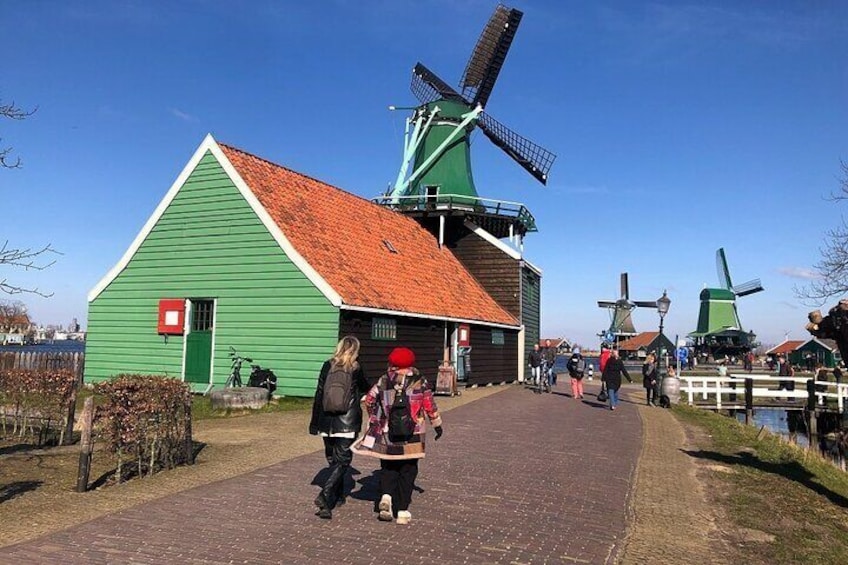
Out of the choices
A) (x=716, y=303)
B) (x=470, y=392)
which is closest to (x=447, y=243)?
(x=470, y=392)

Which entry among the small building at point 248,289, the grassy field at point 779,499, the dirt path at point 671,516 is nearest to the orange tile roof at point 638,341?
the small building at point 248,289

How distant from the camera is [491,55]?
119 ft

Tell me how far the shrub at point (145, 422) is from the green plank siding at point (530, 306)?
2184 cm

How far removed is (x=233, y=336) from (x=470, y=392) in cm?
880

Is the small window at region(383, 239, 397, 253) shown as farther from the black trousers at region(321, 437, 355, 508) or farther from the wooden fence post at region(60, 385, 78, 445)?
the black trousers at region(321, 437, 355, 508)

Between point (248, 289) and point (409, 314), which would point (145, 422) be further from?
point (409, 314)

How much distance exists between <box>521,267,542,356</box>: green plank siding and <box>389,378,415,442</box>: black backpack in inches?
909

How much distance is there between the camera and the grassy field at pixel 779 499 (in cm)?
636

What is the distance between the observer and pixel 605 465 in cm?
1009

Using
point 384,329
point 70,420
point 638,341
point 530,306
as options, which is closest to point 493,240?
point 530,306

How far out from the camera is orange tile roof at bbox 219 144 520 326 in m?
18.3

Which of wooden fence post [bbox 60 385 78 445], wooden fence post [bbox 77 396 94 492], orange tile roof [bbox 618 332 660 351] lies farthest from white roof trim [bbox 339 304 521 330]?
orange tile roof [bbox 618 332 660 351]

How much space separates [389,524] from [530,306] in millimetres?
25416

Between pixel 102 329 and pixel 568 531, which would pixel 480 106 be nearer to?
pixel 102 329
